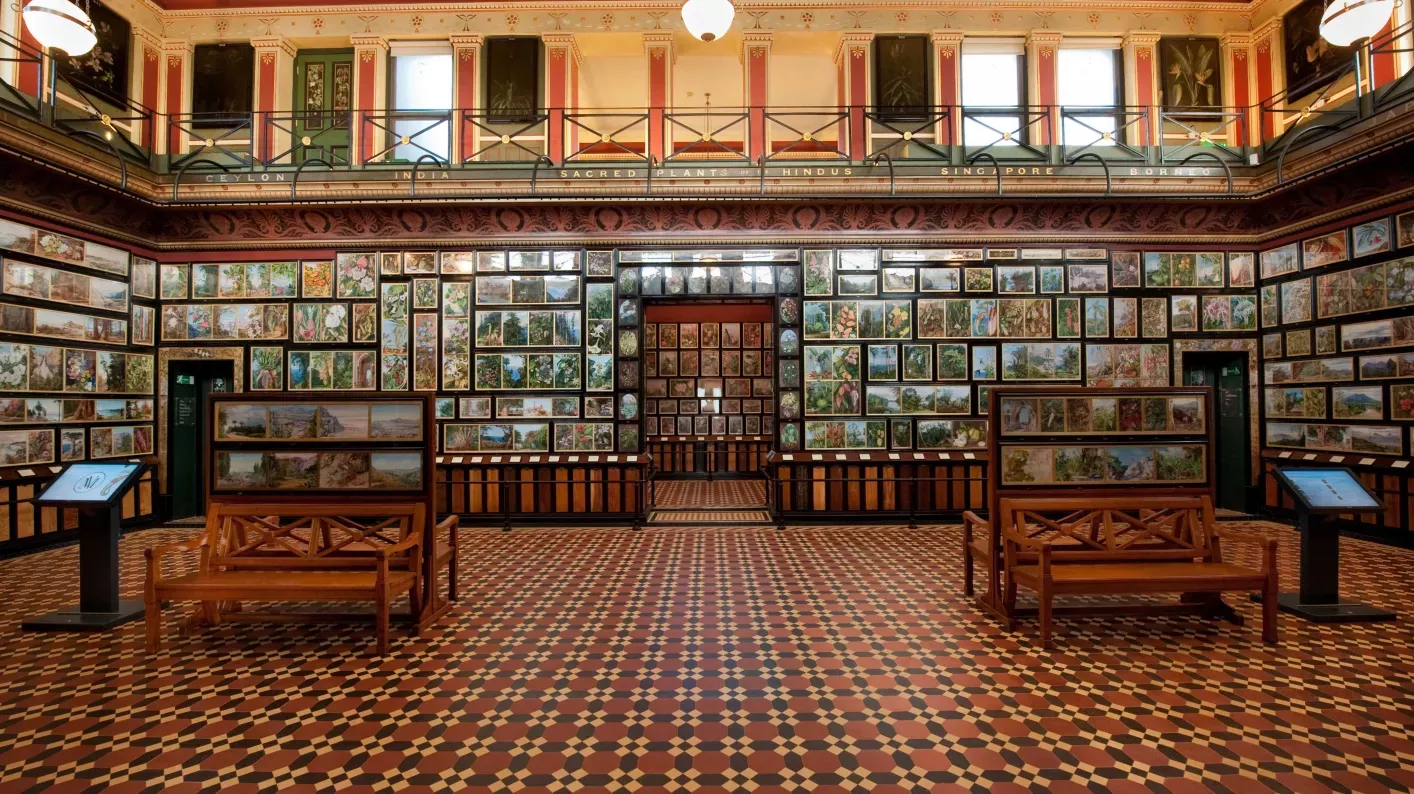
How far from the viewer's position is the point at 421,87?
410 inches

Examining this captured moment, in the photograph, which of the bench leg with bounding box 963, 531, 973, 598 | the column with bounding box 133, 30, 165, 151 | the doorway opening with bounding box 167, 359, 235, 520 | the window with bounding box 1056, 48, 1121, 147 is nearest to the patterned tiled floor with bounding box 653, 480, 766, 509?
the bench leg with bounding box 963, 531, 973, 598

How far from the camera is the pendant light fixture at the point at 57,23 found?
20.8 feet

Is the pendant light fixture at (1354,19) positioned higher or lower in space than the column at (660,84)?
lower

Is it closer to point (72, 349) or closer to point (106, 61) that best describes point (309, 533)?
point (72, 349)

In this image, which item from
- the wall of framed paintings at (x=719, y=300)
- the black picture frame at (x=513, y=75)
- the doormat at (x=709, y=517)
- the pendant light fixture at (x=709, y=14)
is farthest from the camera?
the black picture frame at (x=513, y=75)

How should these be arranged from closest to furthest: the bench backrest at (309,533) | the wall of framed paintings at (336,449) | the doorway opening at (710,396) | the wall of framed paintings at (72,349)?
the bench backrest at (309,533)
the wall of framed paintings at (336,449)
the wall of framed paintings at (72,349)
the doorway opening at (710,396)

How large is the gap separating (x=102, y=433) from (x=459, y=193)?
5.84m

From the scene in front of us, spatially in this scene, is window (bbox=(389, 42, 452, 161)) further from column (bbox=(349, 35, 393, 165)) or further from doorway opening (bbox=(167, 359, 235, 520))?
doorway opening (bbox=(167, 359, 235, 520))

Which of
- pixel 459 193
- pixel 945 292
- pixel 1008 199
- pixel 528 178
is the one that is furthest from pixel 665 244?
pixel 1008 199

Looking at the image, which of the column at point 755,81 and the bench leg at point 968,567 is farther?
the column at point 755,81

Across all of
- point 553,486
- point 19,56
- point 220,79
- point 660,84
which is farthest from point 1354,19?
point 19,56

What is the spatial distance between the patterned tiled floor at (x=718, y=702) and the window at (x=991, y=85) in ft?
24.5

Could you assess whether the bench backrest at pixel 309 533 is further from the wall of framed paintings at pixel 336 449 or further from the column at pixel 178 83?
the column at pixel 178 83

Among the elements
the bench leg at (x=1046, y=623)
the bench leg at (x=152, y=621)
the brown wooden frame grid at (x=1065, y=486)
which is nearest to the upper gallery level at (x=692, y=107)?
the brown wooden frame grid at (x=1065, y=486)
